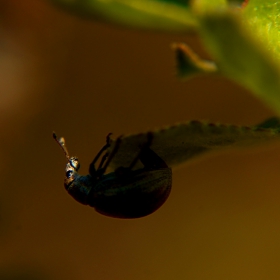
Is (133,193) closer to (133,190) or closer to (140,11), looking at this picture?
(133,190)

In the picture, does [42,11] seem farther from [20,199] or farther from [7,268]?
[7,268]

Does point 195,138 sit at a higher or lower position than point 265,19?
lower

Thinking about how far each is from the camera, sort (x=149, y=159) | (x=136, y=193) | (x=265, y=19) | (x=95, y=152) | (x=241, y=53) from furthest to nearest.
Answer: (x=95, y=152), (x=136, y=193), (x=149, y=159), (x=265, y=19), (x=241, y=53)

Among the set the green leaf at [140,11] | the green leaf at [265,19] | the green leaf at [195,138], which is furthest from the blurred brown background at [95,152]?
the green leaf at [265,19]

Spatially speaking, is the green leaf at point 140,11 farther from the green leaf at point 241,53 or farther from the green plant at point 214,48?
the green leaf at point 241,53

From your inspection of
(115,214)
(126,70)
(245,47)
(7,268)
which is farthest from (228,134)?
(126,70)

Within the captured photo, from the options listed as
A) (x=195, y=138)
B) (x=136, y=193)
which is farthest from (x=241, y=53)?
(x=136, y=193)

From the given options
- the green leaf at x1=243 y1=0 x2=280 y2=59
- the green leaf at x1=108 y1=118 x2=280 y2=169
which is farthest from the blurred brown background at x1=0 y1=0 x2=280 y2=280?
the green leaf at x1=243 y1=0 x2=280 y2=59

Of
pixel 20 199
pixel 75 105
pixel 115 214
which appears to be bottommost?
pixel 115 214
